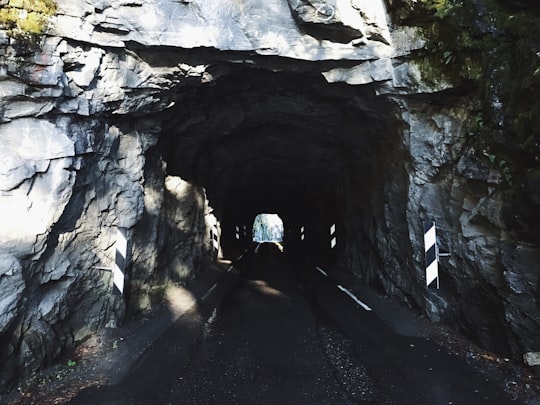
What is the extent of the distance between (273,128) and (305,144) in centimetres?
171

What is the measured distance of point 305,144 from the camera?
48.3ft

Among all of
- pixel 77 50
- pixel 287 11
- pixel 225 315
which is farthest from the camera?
pixel 225 315

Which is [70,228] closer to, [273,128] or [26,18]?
[26,18]

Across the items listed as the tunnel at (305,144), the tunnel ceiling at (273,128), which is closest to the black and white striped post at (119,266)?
the tunnel at (305,144)

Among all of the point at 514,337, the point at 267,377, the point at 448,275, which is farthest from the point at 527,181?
the point at 267,377

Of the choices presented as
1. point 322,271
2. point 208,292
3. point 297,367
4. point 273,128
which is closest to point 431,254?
point 297,367

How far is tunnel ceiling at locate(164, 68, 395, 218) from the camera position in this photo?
958 cm

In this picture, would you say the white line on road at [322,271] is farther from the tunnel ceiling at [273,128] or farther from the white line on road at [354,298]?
the tunnel ceiling at [273,128]

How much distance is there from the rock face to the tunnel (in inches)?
3.5

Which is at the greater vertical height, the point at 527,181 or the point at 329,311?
the point at 527,181

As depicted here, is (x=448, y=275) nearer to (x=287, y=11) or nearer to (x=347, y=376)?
(x=347, y=376)

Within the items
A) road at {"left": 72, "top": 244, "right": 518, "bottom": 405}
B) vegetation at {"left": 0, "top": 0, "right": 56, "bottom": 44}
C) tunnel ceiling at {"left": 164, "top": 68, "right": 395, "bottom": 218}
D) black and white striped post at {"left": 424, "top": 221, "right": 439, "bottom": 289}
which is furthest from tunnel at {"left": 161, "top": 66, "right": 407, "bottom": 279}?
road at {"left": 72, "top": 244, "right": 518, "bottom": 405}

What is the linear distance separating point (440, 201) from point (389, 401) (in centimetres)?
425

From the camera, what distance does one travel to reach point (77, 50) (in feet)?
20.9
